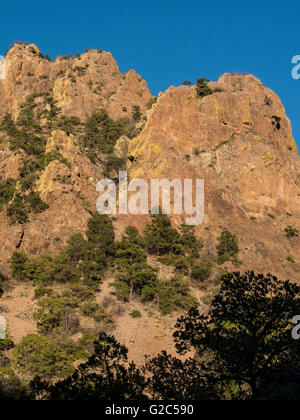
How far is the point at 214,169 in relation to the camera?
60.9 metres

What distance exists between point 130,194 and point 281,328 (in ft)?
137

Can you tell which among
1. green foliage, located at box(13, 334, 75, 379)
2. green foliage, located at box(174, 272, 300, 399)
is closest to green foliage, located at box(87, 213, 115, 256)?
green foliage, located at box(13, 334, 75, 379)

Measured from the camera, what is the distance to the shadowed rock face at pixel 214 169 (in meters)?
49.8

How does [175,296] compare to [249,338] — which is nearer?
[249,338]

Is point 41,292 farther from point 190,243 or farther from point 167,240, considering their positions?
point 190,243

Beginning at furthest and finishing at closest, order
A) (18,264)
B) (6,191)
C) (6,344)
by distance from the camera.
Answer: (6,191)
(18,264)
(6,344)

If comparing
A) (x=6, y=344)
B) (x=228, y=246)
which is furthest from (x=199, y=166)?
(x=6, y=344)

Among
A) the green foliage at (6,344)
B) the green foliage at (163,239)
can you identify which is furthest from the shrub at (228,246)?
the green foliage at (6,344)

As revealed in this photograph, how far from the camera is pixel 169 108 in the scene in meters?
65.4

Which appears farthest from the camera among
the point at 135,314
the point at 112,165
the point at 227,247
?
the point at 112,165

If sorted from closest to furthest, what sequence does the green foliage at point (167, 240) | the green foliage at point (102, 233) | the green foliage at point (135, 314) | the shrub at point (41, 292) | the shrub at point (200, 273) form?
the green foliage at point (135, 314), the shrub at point (41, 292), the shrub at point (200, 273), the green foliage at point (102, 233), the green foliage at point (167, 240)

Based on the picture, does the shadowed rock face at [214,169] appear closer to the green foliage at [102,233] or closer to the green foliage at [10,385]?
the green foliage at [102,233]
